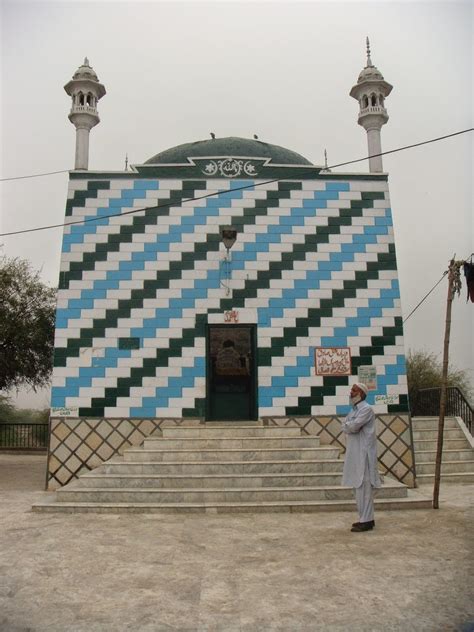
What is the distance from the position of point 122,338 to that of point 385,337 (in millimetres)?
5035

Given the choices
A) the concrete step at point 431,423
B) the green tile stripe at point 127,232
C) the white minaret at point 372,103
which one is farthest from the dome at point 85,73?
the concrete step at point 431,423

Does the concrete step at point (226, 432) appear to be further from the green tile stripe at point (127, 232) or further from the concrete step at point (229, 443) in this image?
the green tile stripe at point (127, 232)

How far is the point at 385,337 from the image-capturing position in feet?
35.7

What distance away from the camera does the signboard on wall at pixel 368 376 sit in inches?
420

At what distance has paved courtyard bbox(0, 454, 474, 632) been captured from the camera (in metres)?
3.97

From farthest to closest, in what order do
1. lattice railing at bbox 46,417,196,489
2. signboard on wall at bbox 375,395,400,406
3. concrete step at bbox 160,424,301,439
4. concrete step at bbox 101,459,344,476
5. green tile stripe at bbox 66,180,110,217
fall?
green tile stripe at bbox 66,180,110,217 < signboard on wall at bbox 375,395,400,406 < lattice railing at bbox 46,417,196,489 < concrete step at bbox 160,424,301,439 < concrete step at bbox 101,459,344,476

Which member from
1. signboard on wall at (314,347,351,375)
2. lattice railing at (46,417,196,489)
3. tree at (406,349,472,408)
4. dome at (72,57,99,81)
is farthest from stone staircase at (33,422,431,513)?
tree at (406,349,472,408)

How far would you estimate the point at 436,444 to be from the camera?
1199cm

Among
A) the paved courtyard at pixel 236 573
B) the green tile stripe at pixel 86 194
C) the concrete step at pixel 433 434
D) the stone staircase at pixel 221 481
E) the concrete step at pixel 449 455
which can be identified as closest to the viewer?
the paved courtyard at pixel 236 573

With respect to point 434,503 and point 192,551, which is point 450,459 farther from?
point 192,551

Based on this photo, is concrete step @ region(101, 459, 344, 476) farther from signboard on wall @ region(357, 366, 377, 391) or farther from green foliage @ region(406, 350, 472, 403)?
green foliage @ region(406, 350, 472, 403)

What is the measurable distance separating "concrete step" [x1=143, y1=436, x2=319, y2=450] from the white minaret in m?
5.87

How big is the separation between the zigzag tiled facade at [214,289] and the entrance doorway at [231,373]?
0.96ft

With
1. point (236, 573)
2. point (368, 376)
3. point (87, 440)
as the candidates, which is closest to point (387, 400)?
point (368, 376)
